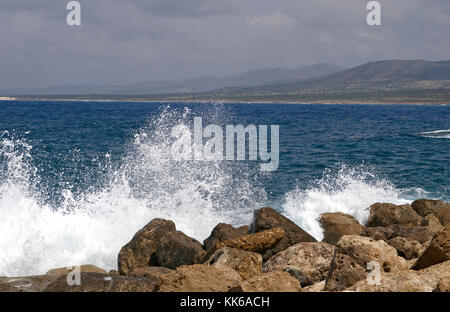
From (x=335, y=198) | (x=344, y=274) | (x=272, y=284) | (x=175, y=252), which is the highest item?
(x=272, y=284)

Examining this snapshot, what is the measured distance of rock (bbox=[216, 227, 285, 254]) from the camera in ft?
28.2

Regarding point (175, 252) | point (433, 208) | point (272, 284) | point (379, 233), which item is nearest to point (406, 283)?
point (272, 284)

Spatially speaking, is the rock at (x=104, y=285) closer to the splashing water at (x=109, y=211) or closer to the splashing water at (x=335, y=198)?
the splashing water at (x=109, y=211)

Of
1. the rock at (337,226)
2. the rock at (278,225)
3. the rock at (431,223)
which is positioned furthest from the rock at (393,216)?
the rock at (278,225)

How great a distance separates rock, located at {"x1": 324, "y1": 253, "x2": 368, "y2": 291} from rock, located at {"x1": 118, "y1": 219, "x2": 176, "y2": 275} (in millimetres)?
4234

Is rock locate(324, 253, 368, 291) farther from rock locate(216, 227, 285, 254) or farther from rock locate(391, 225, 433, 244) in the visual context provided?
rock locate(391, 225, 433, 244)

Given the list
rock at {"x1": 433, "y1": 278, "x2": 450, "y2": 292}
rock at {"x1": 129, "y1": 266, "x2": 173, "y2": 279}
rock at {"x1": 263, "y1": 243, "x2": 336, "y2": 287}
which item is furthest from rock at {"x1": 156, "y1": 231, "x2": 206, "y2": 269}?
Answer: rock at {"x1": 433, "y1": 278, "x2": 450, "y2": 292}

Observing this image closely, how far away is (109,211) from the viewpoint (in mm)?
13992

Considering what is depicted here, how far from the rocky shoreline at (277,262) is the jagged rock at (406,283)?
0.01 metres

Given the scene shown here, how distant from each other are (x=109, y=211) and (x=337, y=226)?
624cm

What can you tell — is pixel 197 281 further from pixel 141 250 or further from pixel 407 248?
pixel 407 248
